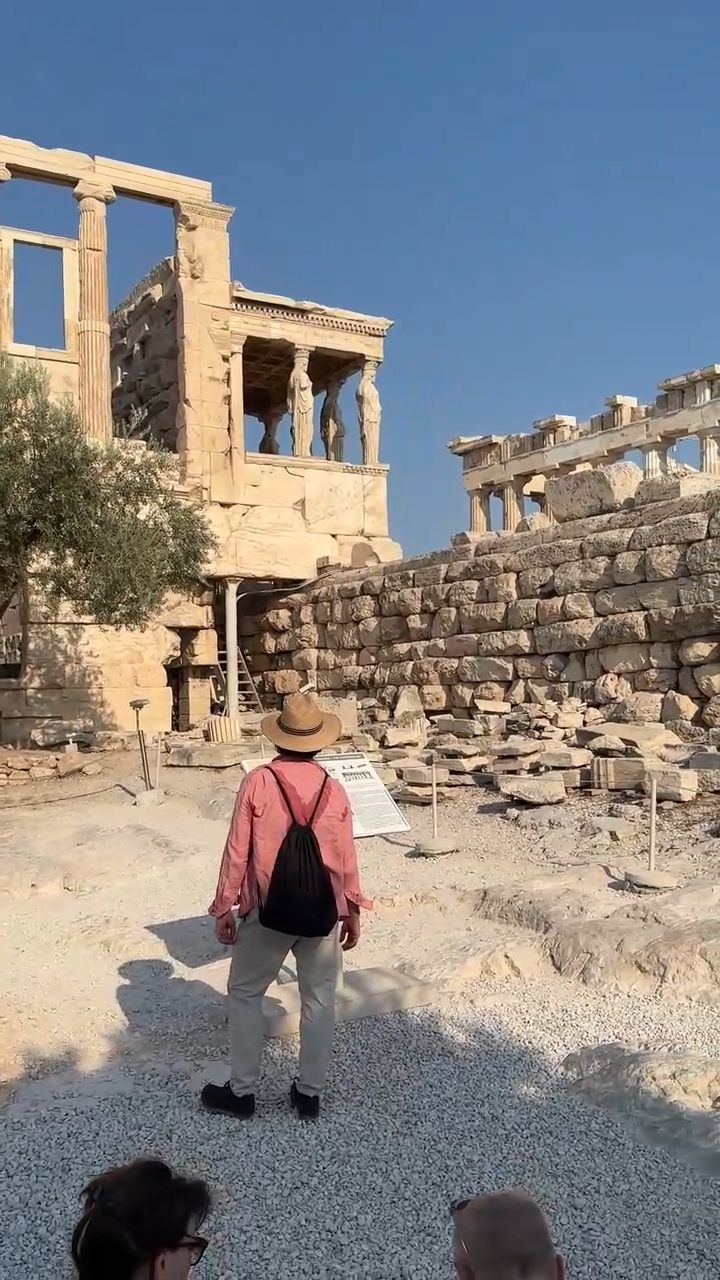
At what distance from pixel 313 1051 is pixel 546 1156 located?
91cm

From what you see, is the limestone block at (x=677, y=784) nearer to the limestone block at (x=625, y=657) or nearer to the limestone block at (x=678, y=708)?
the limestone block at (x=678, y=708)

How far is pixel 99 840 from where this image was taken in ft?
30.9

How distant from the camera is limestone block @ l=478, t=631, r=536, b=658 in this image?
13.3 metres

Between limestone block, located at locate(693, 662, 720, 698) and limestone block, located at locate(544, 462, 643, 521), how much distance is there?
8.36 feet

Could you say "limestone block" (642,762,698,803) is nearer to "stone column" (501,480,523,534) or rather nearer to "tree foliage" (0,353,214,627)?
"tree foliage" (0,353,214,627)

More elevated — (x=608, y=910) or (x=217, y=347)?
(x=217, y=347)

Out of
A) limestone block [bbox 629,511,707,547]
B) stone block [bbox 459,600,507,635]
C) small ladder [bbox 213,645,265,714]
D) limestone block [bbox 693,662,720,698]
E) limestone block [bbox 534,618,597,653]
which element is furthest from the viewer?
small ladder [bbox 213,645,265,714]

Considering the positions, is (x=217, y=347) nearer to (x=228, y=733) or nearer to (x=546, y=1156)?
(x=228, y=733)

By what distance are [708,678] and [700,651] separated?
11.8 inches

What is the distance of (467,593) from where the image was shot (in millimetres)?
14391

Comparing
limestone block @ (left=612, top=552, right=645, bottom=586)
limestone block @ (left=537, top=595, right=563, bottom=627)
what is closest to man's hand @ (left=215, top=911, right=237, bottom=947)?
limestone block @ (left=612, top=552, right=645, bottom=586)

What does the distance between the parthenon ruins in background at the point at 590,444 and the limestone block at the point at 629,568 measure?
8109 millimetres

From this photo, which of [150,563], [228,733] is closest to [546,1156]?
[150,563]

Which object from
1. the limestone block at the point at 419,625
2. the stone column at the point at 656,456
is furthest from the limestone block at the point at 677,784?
the stone column at the point at 656,456
